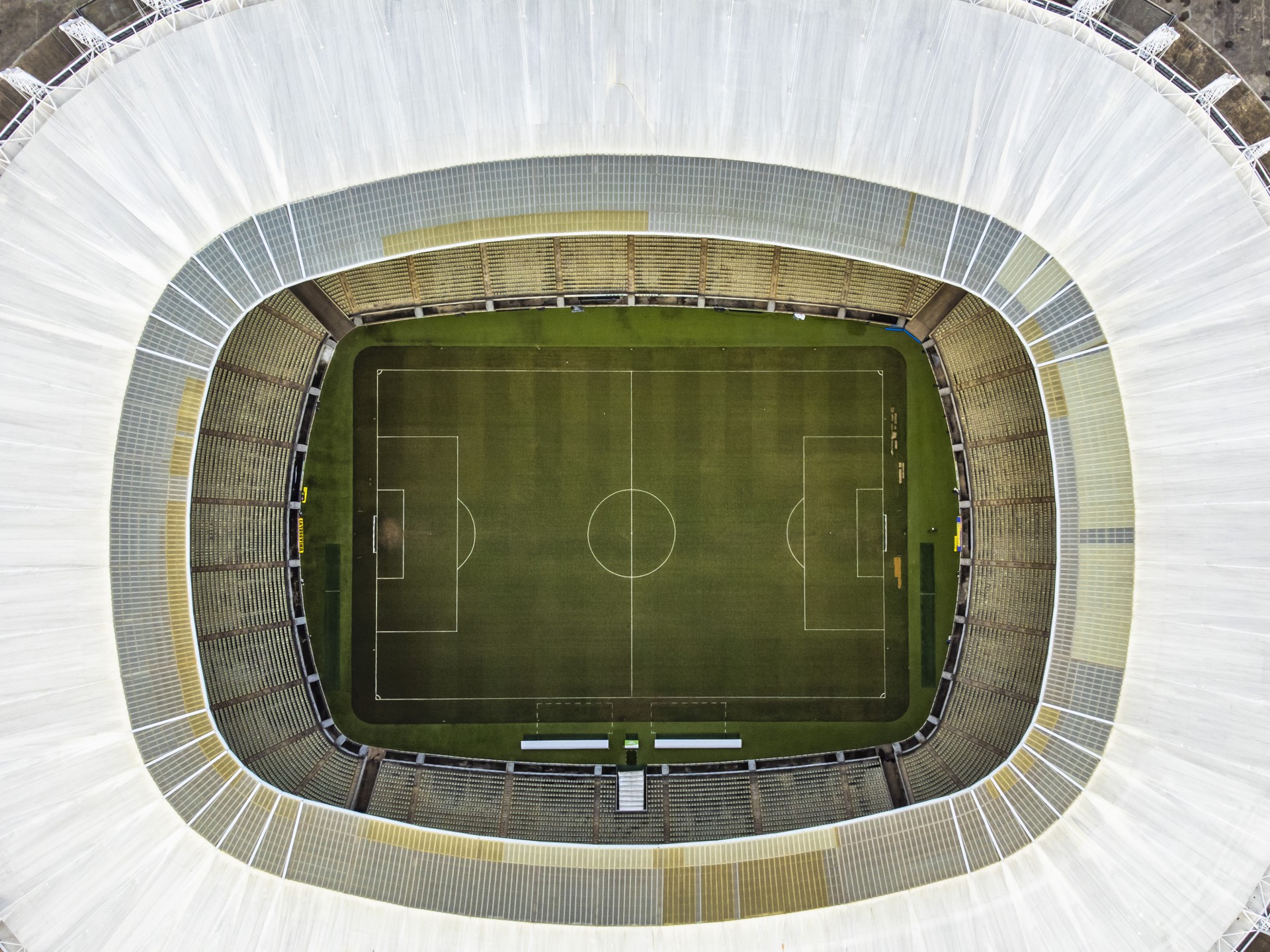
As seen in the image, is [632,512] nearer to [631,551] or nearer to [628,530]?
[628,530]

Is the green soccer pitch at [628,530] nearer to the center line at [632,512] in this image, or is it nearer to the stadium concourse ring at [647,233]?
the center line at [632,512]

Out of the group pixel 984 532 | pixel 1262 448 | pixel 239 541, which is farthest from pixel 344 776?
pixel 1262 448

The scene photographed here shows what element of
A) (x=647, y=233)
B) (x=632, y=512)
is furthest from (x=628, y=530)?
(x=647, y=233)

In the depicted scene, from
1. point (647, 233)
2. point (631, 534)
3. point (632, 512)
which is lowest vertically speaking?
point (631, 534)

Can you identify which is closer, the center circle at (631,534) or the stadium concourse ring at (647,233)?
the stadium concourse ring at (647,233)

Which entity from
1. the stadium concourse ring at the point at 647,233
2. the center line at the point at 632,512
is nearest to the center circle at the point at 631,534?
the center line at the point at 632,512

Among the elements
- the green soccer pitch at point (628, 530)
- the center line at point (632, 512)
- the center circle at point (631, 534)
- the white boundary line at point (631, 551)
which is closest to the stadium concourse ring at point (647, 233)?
the green soccer pitch at point (628, 530)
